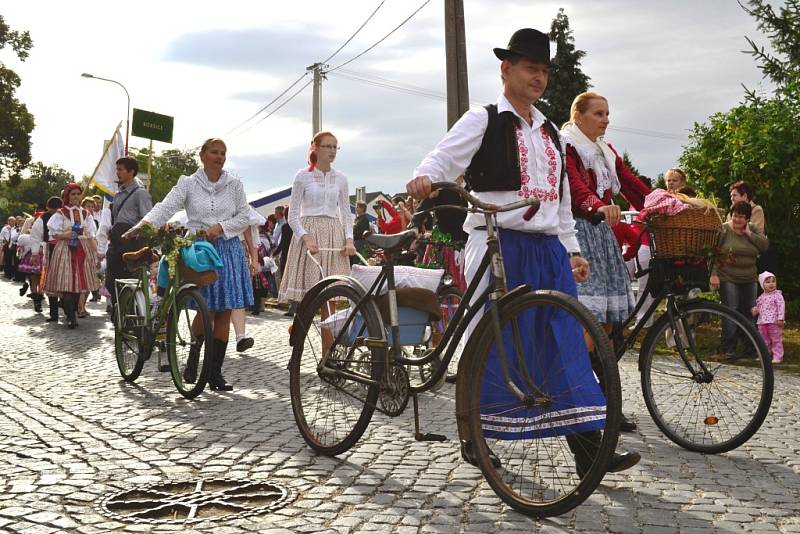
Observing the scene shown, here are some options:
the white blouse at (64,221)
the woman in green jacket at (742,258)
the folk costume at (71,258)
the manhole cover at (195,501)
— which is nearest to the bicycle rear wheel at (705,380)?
the manhole cover at (195,501)

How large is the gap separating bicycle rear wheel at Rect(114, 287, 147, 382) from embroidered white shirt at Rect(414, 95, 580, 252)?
4.38 m

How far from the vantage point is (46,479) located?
5008mm

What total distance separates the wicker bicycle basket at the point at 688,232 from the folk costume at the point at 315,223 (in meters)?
3.90

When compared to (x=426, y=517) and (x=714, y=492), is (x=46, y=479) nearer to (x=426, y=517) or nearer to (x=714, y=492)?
(x=426, y=517)

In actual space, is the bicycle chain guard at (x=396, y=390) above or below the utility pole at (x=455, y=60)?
below

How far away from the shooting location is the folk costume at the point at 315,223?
29.9ft

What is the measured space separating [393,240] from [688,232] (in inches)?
71.7

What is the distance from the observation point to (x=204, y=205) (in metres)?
8.30

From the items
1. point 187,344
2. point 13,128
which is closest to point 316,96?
point 13,128

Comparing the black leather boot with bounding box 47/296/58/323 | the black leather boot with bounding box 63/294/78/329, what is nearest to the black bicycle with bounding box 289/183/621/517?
the black leather boot with bounding box 63/294/78/329

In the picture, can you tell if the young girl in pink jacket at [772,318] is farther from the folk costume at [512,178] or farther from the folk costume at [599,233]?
the folk costume at [512,178]

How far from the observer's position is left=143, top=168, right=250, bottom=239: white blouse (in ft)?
27.1

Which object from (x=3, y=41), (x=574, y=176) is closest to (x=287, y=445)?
(x=574, y=176)

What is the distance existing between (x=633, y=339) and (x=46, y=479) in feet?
10.6
